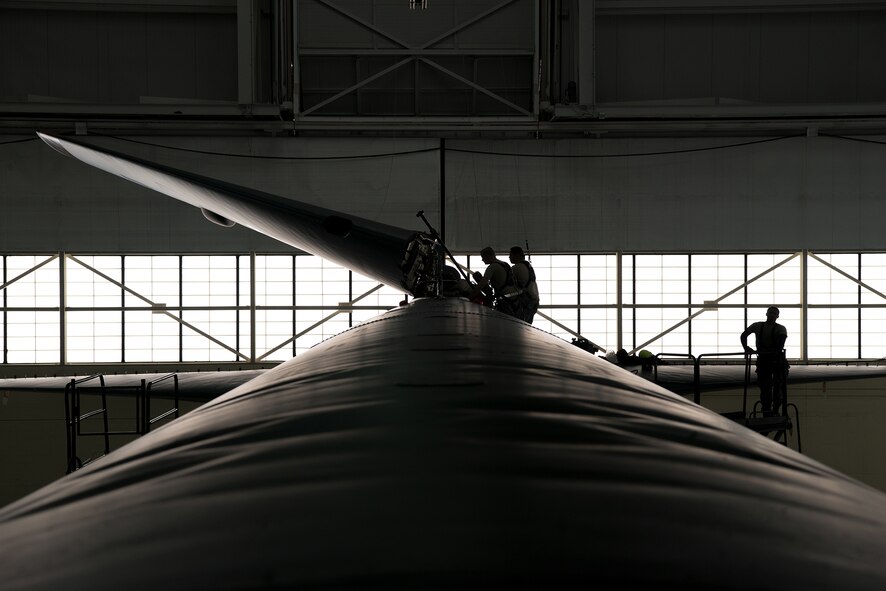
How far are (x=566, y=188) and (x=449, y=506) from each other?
19653mm

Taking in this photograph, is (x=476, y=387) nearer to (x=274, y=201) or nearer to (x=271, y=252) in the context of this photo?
(x=274, y=201)

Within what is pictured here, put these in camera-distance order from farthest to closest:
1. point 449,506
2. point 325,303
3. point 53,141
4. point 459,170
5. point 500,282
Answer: point 325,303 < point 459,170 < point 500,282 < point 53,141 < point 449,506

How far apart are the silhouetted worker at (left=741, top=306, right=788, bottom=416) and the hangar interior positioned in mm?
6694

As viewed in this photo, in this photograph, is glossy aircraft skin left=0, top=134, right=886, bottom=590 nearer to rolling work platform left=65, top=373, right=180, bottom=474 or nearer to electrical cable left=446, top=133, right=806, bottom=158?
rolling work platform left=65, top=373, right=180, bottom=474

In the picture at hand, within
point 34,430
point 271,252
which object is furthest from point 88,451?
point 271,252

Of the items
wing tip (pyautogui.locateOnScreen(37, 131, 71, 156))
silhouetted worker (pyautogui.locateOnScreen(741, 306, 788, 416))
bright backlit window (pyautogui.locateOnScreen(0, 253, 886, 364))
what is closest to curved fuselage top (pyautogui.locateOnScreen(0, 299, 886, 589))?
wing tip (pyautogui.locateOnScreen(37, 131, 71, 156))

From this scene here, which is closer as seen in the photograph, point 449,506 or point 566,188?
point 449,506

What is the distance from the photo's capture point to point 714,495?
1.25m

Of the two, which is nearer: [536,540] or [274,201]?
[536,540]

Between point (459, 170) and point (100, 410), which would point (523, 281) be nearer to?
point (100, 410)

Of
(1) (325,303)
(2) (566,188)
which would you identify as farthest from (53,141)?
(2) (566,188)

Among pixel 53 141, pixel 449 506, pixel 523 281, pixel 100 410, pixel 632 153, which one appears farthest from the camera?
pixel 632 153

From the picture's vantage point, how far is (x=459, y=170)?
20141mm

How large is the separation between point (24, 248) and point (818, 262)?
21932 millimetres
